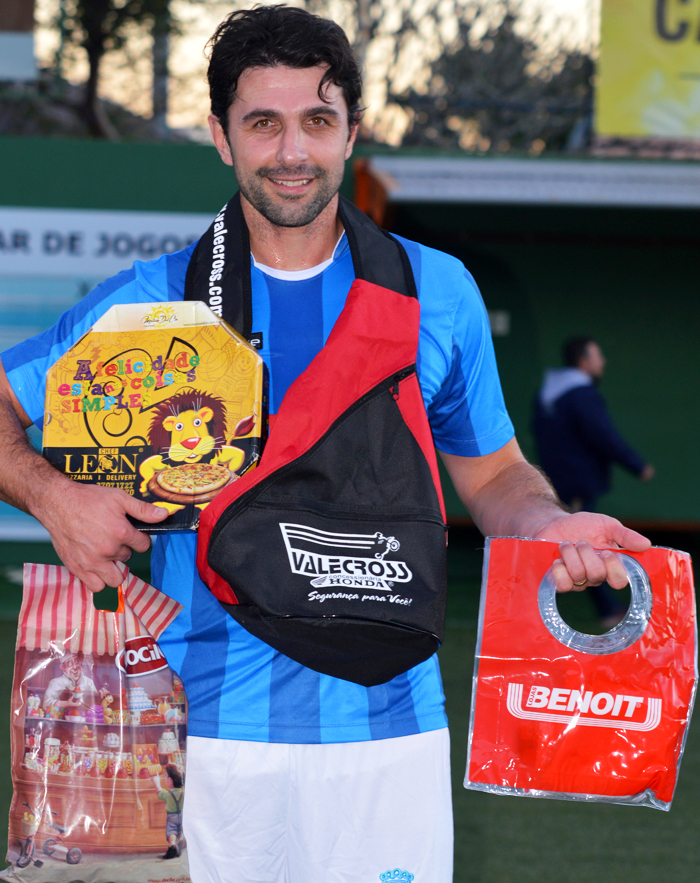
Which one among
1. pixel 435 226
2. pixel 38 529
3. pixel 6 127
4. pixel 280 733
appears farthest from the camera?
pixel 6 127

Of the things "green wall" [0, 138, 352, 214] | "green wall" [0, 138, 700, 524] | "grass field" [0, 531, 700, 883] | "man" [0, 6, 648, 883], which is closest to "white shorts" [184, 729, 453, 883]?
"man" [0, 6, 648, 883]

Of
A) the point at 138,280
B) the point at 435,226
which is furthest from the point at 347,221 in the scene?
the point at 435,226

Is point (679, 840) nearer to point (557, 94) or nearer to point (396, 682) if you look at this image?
point (396, 682)

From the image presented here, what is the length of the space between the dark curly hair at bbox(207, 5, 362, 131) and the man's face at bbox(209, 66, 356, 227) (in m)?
0.02

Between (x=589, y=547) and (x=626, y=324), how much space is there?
26.0 ft

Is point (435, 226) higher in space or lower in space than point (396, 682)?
lower

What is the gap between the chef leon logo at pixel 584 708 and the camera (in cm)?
146

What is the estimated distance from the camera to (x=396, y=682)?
160cm

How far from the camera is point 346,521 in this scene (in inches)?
56.4

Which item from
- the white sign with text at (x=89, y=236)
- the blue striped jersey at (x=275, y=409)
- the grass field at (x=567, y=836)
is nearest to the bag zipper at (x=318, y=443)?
the blue striped jersey at (x=275, y=409)

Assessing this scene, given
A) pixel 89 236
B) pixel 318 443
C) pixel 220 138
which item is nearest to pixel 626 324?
pixel 89 236

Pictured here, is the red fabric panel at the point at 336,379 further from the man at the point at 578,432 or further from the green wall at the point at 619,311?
the green wall at the point at 619,311

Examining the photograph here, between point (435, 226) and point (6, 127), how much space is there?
509cm

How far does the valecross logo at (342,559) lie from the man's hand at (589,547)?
9.4 inches
